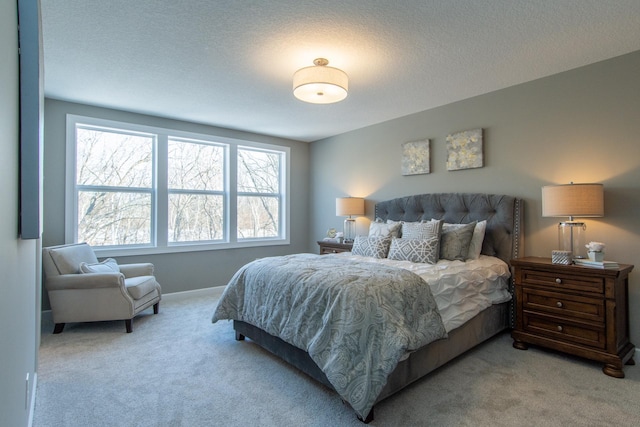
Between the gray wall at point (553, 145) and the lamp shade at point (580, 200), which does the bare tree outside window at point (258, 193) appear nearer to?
the gray wall at point (553, 145)

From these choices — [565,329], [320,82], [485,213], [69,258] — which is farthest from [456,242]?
[69,258]

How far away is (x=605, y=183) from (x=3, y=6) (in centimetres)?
382

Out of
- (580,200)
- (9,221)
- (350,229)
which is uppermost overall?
(580,200)

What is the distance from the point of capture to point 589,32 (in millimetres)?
2361

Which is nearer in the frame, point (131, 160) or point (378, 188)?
point (131, 160)

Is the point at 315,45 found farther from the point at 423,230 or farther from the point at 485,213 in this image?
the point at 485,213

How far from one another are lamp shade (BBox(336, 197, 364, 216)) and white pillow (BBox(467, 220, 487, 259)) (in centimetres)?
177

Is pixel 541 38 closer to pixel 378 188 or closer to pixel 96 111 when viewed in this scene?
pixel 378 188

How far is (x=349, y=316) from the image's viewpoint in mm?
1932

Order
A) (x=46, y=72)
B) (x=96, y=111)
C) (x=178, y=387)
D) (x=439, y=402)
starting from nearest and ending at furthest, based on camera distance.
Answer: (x=439, y=402)
(x=178, y=387)
(x=46, y=72)
(x=96, y=111)

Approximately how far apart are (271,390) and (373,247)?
1.83 meters

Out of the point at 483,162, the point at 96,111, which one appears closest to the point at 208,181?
the point at 96,111

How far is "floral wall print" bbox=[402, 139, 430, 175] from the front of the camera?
4.08 metres

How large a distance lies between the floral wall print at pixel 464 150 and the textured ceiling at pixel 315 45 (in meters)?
0.42
